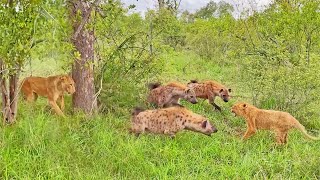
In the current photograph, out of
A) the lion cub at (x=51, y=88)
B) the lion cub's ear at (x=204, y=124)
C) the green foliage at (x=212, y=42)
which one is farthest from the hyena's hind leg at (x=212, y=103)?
the green foliage at (x=212, y=42)

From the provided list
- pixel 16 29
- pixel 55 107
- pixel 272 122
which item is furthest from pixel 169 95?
pixel 16 29

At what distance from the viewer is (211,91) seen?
9672mm

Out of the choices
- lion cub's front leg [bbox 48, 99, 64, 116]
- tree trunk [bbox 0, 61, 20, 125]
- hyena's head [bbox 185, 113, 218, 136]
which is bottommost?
hyena's head [bbox 185, 113, 218, 136]

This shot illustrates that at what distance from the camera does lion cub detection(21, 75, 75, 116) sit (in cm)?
765

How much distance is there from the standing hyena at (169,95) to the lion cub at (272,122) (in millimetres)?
1696

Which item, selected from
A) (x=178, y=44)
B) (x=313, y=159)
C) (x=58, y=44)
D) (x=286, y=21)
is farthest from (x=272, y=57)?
(x=178, y=44)

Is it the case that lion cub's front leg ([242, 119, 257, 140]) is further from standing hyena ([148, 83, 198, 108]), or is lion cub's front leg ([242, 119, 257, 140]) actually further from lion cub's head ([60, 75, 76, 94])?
lion cub's head ([60, 75, 76, 94])

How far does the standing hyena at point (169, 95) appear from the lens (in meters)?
8.95

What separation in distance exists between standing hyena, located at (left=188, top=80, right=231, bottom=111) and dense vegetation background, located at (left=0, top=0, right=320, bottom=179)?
24cm

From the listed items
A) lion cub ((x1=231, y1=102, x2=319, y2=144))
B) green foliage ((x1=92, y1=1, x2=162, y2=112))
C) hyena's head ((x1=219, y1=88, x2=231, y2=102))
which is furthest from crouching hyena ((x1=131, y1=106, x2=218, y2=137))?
hyena's head ((x1=219, y1=88, x2=231, y2=102))

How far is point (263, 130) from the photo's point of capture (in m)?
7.75

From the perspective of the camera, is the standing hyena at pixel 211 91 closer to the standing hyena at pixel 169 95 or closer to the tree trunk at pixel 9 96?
the standing hyena at pixel 169 95

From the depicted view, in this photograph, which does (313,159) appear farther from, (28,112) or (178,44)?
(178,44)

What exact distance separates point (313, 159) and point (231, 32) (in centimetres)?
1143
